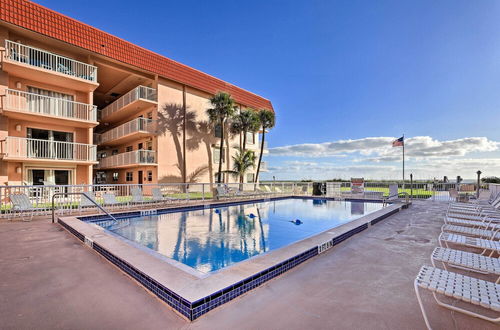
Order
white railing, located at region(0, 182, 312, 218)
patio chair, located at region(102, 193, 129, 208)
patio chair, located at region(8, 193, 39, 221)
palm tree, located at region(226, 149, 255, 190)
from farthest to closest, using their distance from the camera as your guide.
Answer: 1. palm tree, located at region(226, 149, 255, 190)
2. patio chair, located at region(102, 193, 129, 208)
3. white railing, located at region(0, 182, 312, 218)
4. patio chair, located at region(8, 193, 39, 221)

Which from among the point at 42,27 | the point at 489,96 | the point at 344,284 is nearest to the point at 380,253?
the point at 344,284

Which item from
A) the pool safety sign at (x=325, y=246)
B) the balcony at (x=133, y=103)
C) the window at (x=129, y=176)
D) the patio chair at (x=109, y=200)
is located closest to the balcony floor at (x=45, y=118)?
the balcony at (x=133, y=103)

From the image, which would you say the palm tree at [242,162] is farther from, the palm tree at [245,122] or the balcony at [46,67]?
the balcony at [46,67]

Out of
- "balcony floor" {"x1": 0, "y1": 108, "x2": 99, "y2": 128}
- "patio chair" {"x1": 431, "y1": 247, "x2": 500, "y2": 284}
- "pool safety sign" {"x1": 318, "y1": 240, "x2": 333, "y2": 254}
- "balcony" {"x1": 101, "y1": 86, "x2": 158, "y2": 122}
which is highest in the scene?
"balcony" {"x1": 101, "y1": 86, "x2": 158, "y2": 122}

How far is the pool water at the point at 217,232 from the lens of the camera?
5268 mm

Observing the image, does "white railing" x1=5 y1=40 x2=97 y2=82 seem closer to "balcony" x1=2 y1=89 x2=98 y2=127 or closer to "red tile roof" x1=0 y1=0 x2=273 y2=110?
"red tile roof" x1=0 y1=0 x2=273 y2=110

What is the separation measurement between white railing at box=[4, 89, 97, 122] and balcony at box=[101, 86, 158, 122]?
306 cm

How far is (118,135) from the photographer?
1903 centimetres

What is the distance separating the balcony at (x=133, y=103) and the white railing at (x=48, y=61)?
285 centimetres

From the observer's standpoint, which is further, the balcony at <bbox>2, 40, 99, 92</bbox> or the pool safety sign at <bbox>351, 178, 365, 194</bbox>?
the pool safety sign at <bbox>351, 178, 365, 194</bbox>

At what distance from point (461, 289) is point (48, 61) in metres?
18.2

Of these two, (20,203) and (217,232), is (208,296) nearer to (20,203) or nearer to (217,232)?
(217,232)

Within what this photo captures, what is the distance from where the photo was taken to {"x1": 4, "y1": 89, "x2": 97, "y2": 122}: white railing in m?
11.9

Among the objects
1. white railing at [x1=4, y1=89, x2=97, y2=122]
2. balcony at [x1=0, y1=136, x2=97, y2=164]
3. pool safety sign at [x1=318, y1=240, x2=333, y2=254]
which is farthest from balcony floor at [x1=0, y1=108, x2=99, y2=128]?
pool safety sign at [x1=318, y1=240, x2=333, y2=254]
